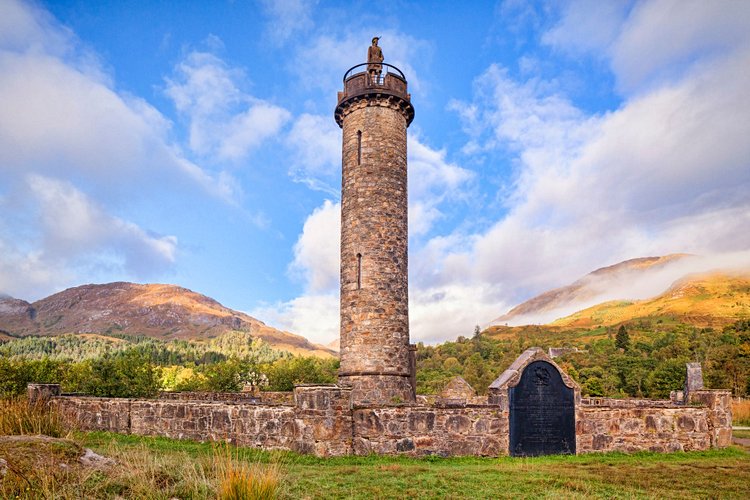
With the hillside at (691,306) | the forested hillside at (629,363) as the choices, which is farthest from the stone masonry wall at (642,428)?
the hillside at (691,306)

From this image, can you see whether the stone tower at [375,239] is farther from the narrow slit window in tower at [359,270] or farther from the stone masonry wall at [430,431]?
the stone masonry wall at [430,431]

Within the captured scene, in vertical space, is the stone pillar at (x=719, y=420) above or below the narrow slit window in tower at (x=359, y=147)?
below

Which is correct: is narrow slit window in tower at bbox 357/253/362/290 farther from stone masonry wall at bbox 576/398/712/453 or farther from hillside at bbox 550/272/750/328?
hillside at bbox 550/272/750/328

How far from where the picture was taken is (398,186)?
19688 mm

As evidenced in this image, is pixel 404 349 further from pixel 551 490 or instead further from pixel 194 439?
pixel 551 490

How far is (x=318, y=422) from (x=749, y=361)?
31434 millimetres

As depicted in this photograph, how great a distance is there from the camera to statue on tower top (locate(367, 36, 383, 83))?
20453 millimetres

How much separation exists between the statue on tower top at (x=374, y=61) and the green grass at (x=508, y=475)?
537 inches

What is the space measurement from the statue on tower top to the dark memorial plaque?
39.8 ft

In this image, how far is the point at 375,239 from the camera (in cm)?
1894

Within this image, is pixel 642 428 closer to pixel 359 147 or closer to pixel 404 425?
pixel 404 425

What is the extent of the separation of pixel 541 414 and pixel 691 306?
103 m

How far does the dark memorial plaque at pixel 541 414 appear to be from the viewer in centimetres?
1248

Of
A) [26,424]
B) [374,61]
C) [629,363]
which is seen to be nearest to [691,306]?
[629,363]
